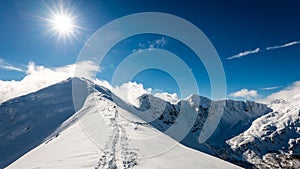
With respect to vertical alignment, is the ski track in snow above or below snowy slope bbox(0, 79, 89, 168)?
below

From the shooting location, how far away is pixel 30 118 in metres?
91.8

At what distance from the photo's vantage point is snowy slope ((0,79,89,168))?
7088 centimetres

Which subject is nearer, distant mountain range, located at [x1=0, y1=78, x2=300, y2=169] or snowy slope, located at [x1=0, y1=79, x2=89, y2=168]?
distant mountain range, located at [x1=0, y1=78, x2=300, y2=169]

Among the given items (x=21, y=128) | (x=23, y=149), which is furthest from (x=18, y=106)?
(x=23, y=149)

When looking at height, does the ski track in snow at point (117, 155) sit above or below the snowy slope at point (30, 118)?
below

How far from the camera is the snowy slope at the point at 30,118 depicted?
70875mm

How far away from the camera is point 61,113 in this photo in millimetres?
87750

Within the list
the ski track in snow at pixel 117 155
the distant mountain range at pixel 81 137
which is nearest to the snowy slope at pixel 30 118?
the distant mountain range at pixel 81 137

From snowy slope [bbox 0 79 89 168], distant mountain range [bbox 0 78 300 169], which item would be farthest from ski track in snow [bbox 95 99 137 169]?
snowy slope [bbox 0 79 89 168]

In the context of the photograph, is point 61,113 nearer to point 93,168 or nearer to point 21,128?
point 21,128

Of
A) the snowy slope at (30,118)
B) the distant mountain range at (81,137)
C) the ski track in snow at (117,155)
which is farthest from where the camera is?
the snowy slope at (30,118)

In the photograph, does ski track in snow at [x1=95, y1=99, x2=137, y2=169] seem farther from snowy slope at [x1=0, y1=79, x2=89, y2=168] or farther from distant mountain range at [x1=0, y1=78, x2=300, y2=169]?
snowy slope at [x1=0, y1=79, x2=89, y2=168]

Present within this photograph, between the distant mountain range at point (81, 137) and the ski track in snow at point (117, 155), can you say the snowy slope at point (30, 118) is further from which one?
the ski track in snow at point (117, 155)

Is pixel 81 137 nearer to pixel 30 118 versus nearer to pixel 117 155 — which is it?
pixel 117 155
